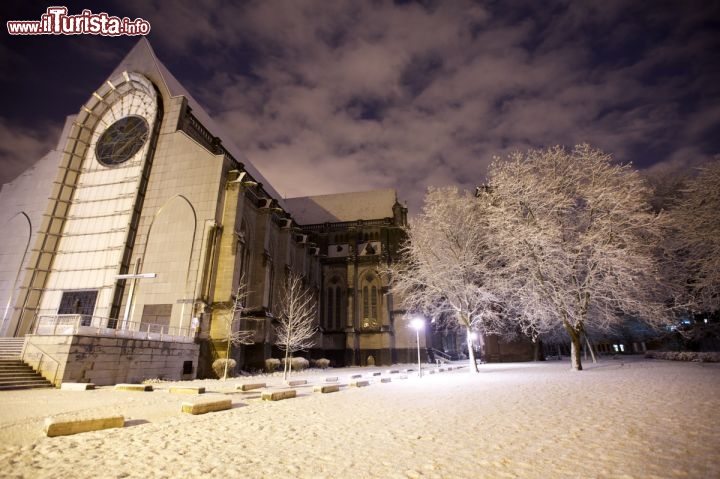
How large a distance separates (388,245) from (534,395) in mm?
35660

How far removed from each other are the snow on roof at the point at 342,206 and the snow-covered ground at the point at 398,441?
45.1 m

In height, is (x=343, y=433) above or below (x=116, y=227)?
below

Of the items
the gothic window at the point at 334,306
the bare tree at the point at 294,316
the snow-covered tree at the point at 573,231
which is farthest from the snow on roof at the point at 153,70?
the snow-covered tree at the point at 573,231

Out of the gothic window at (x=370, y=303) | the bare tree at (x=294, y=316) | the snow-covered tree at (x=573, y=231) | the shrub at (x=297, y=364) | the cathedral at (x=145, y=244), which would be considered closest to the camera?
the snow-covered tree at (x=573, y=231)

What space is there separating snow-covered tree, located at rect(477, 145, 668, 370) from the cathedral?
13425mm

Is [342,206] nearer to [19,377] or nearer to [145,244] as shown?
[145,244]

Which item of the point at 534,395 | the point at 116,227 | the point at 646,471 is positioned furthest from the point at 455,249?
the point at 116,227

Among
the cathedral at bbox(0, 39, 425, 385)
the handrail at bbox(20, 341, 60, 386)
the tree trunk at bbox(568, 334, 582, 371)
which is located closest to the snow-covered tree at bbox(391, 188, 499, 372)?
the tree trunk at bbox(568, 334, 582, 371)

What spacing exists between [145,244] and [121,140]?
43.2 feet

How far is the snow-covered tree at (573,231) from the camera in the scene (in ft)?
52.2

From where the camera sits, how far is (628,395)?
331 inches

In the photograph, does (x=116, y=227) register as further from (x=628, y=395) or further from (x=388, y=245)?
(x=628, y=395)

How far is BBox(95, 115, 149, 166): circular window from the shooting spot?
1206 inches

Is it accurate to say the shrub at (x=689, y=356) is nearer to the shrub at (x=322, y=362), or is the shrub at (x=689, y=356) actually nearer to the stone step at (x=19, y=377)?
the shrub at (x=322, y=362)
